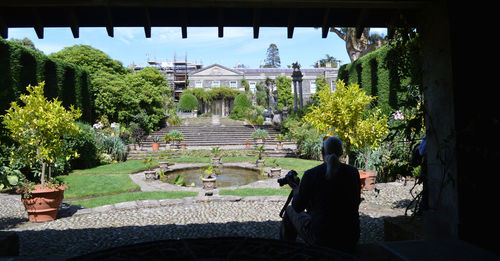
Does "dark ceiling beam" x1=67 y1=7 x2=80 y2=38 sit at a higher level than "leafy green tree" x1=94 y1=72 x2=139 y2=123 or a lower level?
lower

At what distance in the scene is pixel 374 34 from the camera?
77.8ft

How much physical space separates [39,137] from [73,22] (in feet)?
12.3

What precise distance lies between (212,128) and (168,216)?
1890cm

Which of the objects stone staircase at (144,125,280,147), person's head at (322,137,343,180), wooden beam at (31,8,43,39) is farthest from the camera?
stone staircase at (144,125,280,147)

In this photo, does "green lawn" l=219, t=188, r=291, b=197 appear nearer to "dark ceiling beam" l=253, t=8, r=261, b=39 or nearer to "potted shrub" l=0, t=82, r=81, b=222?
"potted shrub" l=0, t=82, r=81, b=222

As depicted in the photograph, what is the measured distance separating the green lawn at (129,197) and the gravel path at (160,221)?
0.46 metres

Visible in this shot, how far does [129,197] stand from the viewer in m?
7.47

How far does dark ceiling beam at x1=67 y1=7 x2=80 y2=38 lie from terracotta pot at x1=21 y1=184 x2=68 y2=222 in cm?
367

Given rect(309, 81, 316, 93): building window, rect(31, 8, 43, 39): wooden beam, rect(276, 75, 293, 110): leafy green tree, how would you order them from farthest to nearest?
rect(309, 81, 316, 93): building window → rect(276, 75, 293, 110): leafy green tree → rect(31, 8, 43, 39): wooden beam

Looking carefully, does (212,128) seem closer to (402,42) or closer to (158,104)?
(158,104)

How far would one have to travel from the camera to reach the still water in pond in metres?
10.1

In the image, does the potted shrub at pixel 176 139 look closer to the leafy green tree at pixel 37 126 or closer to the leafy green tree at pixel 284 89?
the leafy green tree at pixel 37 126

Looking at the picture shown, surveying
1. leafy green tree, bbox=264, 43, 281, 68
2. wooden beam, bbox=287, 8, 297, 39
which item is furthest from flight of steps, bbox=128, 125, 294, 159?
leafy green tree, bbox=264, 43, 281, 68

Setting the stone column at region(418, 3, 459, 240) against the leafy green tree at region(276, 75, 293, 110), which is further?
the leafy green tree at region(276, 75, 293, 110)
